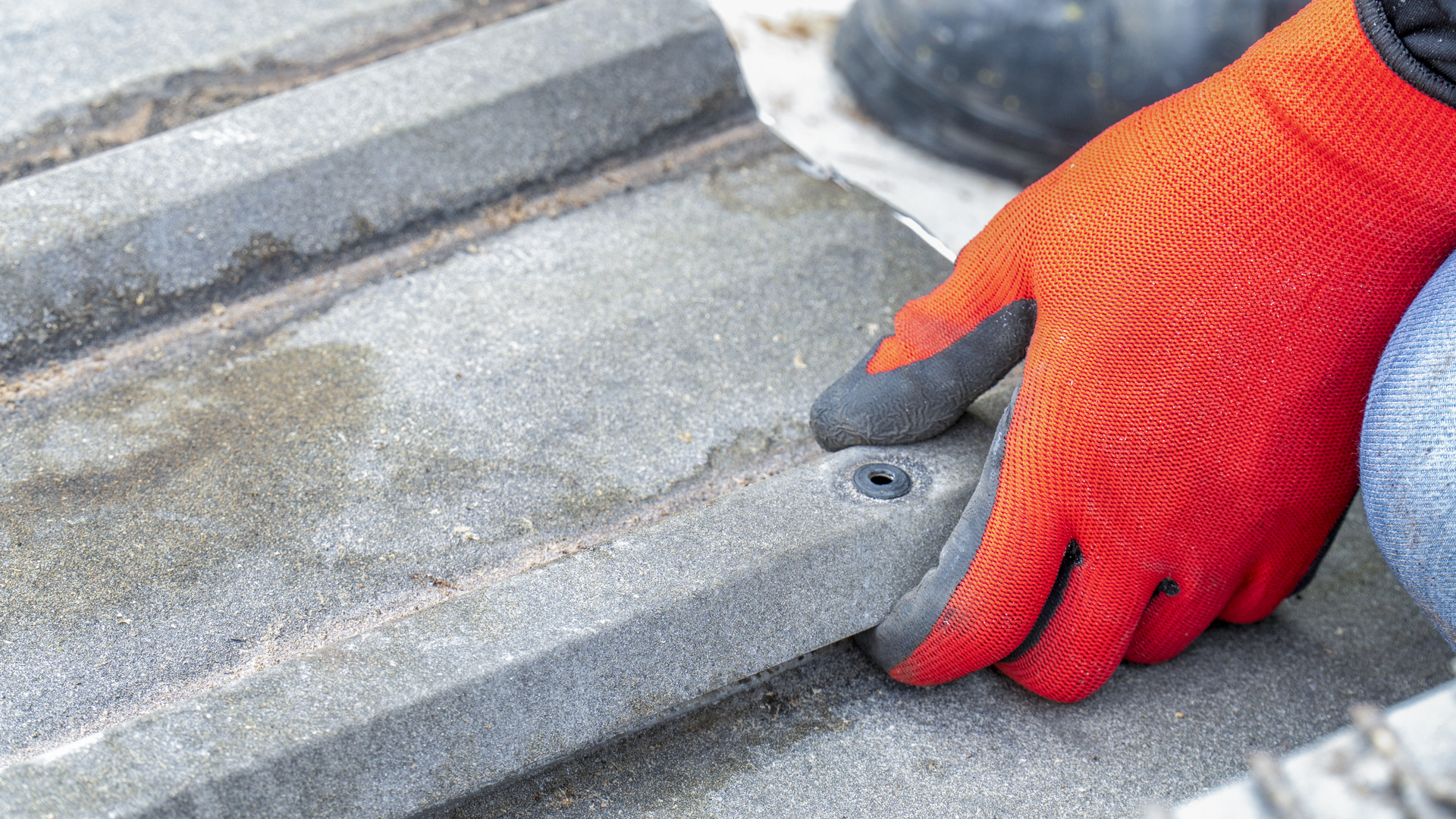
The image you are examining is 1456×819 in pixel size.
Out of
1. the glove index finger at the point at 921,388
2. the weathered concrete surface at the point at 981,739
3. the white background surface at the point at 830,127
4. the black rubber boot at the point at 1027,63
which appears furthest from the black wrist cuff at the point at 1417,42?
the black rubber boot at the point at 1027,63

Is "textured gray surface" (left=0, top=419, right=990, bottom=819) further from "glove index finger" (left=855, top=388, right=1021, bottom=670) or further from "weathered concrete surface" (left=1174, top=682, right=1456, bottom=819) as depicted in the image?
"weathered concrete surface" (left=1174, top=682, right=1456, bottom=819)

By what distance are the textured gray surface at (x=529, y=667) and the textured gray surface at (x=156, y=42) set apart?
1421mm

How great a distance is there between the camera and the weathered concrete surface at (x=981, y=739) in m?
1.36

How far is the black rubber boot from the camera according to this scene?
253cm

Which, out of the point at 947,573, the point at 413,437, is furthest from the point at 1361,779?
the point at 413,437

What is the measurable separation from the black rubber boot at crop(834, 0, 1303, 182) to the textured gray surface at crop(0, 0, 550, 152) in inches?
39.6

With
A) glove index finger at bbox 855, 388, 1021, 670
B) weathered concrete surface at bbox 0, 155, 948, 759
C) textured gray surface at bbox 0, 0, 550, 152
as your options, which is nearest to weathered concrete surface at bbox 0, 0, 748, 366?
weathered concrete surface at bbox 0, 155, 948, 759

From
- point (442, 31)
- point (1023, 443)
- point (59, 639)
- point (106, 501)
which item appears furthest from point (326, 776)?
point (442, 31)

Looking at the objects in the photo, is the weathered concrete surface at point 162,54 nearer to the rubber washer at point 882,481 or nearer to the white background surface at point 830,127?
the white background surface at point 830,127

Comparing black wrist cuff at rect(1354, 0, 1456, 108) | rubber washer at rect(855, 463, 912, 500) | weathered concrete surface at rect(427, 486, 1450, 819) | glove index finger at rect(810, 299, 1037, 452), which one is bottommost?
weathered concrete surface at rect(427, 486, 1450, 819)

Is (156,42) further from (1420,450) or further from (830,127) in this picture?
(1420,450)

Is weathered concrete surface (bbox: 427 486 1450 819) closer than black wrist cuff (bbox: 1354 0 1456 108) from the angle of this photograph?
No

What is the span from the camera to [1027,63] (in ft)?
8.63

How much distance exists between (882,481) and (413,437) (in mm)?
700
